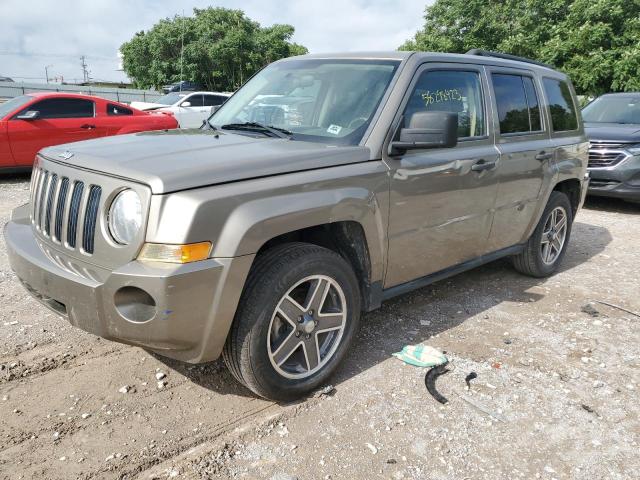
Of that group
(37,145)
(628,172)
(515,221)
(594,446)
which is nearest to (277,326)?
(594,446)

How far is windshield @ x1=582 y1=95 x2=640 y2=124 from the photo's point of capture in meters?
8.91

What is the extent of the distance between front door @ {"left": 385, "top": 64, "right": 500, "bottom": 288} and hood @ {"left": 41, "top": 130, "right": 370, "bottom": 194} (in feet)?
1.44

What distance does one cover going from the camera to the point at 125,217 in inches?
95.3

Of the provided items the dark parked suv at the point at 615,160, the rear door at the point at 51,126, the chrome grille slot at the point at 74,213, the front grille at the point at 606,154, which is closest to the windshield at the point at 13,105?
the rear door at the point at 51,126

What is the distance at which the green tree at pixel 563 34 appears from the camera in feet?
72.6

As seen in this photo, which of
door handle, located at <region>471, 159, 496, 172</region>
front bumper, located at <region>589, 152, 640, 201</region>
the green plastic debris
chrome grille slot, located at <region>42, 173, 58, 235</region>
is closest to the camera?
chrome grille slot, located at <region>42, 173, 58, 235</region>

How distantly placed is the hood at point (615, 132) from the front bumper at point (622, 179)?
0.33 metres

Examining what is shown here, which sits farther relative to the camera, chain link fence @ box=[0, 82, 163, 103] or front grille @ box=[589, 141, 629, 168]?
chain link fence @ box=[0, 82, 163, 103]

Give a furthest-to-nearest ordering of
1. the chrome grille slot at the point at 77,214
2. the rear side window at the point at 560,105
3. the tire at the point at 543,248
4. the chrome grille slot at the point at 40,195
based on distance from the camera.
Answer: the tire at the point at 543,248 → the rear side window at the point at 560,105 → the chrome grille slot at the point at 40,195 → the chrome grille slot at the point at 77,214

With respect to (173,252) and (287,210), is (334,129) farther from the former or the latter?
(173,252)

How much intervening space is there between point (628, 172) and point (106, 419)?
7.81 metres

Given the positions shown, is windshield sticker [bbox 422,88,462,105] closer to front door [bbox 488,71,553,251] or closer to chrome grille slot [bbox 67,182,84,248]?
front door [bbox 488,71,553,251]

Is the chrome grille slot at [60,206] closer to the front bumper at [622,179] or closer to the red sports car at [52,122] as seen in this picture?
the red sports car at [52,122]

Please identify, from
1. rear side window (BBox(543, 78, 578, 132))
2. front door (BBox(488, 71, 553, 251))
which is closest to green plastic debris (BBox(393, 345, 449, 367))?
front door (BBox(488, 71, 553, 251))
